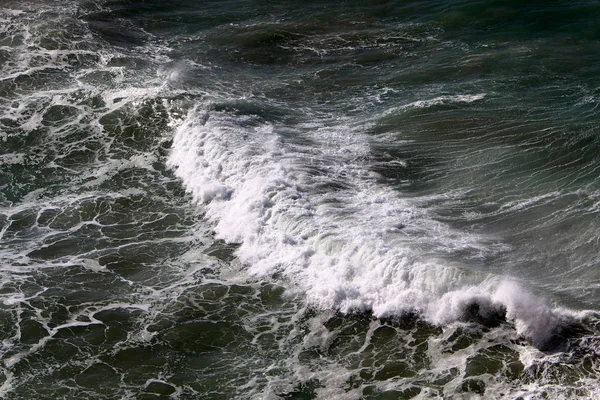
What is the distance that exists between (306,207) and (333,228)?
1030 mm

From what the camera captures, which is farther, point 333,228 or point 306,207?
point 306,207

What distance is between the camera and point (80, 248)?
52.6 feet

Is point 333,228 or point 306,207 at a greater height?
point 306,207

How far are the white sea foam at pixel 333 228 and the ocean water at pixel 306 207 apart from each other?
0.17 ft

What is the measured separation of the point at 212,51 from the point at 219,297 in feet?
41.7

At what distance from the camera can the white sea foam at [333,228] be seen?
13.5m

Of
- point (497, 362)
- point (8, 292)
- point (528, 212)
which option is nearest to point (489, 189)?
point (528, 212)

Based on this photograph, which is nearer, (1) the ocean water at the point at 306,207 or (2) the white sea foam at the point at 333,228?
(1) the ocean water at the point at 306,207

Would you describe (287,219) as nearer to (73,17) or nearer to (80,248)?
(80,248)

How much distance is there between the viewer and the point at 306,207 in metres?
16.3

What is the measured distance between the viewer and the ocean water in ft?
41.4

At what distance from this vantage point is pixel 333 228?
15.5m

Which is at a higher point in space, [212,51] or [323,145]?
[212,51]

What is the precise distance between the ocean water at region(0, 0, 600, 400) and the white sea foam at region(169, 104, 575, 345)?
0.05 metres
